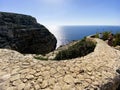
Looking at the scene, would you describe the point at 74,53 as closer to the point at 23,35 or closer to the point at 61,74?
the point at 61,74

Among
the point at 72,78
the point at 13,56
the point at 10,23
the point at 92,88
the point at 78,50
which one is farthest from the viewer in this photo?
the point at 10,23

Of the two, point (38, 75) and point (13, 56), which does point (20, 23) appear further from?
point (38, 75)

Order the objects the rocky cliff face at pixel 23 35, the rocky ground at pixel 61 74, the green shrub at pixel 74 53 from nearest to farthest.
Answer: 1. the rocky ground at pixel 61 74
2. the green shrub at pixel 74 53
3. the rocky cliff face at pixel 23 35

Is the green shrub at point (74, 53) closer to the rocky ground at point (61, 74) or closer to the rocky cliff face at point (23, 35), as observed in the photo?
the rocky ground at point (61, 74)

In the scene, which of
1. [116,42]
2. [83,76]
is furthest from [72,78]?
[116,42]

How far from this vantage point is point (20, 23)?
73.0 m

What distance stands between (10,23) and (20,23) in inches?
285

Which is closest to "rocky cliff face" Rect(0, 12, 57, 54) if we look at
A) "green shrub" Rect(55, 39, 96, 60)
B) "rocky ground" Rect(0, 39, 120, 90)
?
"green shrub" Rect(55, 39, 96, 60)

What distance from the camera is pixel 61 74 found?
41.7ft

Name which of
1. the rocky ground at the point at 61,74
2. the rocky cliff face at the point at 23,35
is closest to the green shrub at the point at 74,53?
the rocky ground at the point at 61,74

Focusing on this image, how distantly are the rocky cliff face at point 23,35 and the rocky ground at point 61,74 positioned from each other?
41268 millimetres

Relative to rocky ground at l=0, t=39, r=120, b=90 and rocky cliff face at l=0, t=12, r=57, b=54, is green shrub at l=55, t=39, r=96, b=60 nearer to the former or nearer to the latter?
rocky ground at l=0, t=39, r=120, b=90

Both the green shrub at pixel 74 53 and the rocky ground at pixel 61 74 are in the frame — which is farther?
the green shrub at pixel 74 53

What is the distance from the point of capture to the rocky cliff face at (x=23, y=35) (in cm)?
6091
